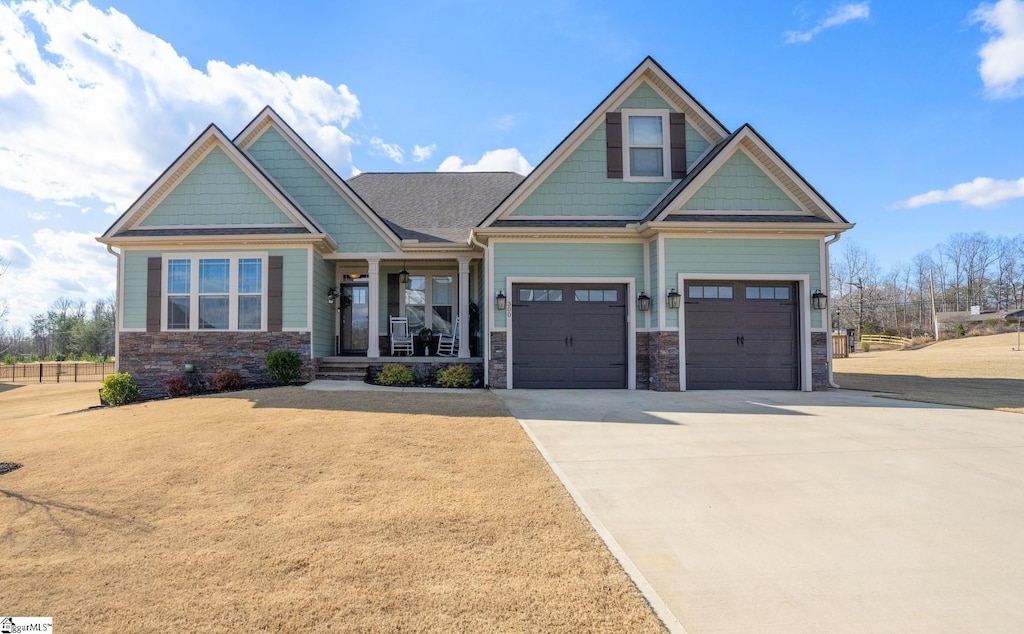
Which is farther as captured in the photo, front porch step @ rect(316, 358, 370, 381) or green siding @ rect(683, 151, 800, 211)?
front porch step @ rect(316, 358, 370, 381)

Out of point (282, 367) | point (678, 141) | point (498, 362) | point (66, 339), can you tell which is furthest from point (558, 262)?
point (66, 339)

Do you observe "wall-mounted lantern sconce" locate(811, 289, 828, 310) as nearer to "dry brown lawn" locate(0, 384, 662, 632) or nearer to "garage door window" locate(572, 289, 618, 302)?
"garage door window" locate(572, 289, 618, 302)

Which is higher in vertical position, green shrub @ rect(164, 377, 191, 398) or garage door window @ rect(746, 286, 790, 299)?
garage door window @ rect(746, 286, 790, 299)

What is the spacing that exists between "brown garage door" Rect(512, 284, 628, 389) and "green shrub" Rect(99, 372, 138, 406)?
26.1 ft

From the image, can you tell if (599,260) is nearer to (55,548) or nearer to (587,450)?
(587,450)

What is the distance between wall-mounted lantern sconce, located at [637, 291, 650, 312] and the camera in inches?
430

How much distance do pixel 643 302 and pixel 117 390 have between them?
11.0 meters

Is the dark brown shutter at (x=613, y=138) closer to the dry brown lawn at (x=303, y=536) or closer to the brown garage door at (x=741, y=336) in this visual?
the brown garage door at (x=741, y=336)

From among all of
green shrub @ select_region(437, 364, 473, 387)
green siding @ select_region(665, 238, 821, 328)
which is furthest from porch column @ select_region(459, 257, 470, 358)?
green siding @ select_region(665, 238, 821, 328)

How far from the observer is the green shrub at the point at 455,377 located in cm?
1110

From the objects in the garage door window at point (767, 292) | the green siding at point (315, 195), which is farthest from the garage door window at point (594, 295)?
the green siding at point (315, 195)

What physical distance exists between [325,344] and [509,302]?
16.2 ft

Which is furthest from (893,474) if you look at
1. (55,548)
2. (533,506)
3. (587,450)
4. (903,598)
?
(55,548)

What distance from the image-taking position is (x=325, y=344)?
12.5 m
